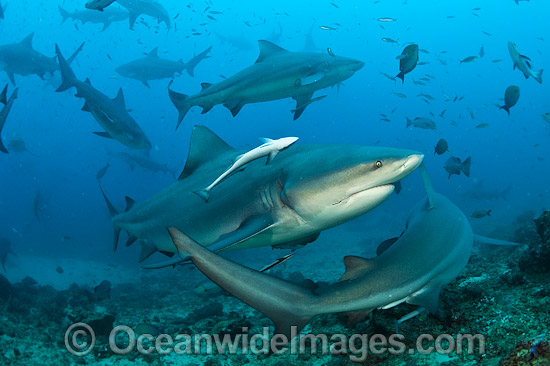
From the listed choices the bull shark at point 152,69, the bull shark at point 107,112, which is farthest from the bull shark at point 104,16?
the bull shark at point 107,112

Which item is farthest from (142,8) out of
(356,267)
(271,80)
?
(356,267)

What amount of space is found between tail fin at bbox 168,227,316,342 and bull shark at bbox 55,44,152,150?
5.37 metres

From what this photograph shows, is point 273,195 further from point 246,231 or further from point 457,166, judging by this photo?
point 457,166

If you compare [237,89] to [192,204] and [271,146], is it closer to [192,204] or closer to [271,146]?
[192,204]

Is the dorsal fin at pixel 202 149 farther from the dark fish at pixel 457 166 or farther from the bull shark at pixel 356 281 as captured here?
the dark fish at pixel 457 166

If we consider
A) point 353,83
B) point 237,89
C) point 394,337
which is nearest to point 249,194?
point 394,337

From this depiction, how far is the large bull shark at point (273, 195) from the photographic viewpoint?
2748mm

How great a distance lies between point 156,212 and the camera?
14.9 feet

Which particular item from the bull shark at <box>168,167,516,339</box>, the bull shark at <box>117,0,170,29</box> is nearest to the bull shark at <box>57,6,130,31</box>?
the bull shark at <box>117,0,170,29</box>

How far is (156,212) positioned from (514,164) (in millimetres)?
115917

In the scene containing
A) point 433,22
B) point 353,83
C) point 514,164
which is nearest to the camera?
point 514,164

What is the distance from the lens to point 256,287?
2.38 m
